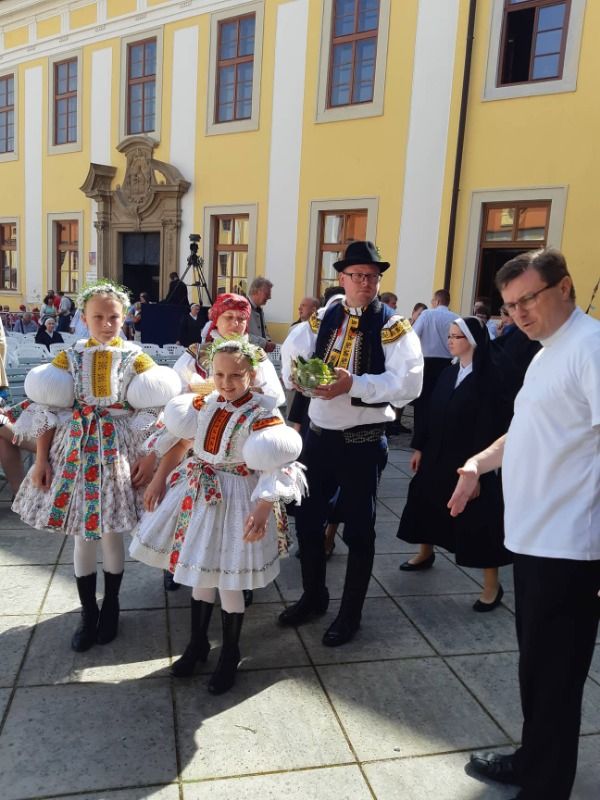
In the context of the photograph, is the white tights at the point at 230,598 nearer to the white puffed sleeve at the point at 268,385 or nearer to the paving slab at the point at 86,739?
the paving slab at the point at 86,739

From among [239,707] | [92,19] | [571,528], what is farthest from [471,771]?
[92,19]

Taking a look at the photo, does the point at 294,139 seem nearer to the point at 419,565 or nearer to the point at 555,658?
the point at 419,565

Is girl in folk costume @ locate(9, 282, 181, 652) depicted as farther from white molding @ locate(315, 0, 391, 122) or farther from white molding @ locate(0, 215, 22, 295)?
white molding @ locate(0, 215, 22, 295)

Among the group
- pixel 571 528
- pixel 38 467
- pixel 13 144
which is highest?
pixel 13 144

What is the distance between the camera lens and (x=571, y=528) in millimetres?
1833

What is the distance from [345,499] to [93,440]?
1239 millimetres

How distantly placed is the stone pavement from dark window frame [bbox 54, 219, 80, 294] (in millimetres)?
13672

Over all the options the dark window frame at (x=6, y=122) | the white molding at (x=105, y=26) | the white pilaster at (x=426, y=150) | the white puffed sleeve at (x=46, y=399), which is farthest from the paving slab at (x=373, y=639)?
the dark window frame at (x=6, y=122)

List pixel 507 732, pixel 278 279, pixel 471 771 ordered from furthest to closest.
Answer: pixel 278 279 → pixel 507 732 → pixel 471 771

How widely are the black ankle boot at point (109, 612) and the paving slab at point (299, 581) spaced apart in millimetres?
954

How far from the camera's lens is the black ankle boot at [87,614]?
9.62ft

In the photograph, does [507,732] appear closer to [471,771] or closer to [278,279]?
Answer: [471,771]

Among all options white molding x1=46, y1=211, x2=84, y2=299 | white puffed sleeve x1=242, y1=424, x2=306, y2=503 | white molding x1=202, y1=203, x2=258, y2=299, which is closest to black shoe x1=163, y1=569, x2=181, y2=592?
white puffed sleeve x1=242, y1=424, x2=306, y2=503

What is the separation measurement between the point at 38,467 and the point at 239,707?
1.38m
